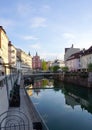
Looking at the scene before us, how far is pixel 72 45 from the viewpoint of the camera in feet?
362

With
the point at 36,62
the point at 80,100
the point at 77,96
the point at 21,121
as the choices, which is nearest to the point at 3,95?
the point at 21,121

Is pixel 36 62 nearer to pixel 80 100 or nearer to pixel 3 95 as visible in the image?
pixel 80 100

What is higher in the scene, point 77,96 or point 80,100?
point 77,96

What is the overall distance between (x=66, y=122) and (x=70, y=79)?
45247 millimetres

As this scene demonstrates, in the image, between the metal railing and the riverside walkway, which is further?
the riverside walkway

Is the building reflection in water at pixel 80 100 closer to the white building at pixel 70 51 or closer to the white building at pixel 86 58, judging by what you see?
the white building at pixel 86 58

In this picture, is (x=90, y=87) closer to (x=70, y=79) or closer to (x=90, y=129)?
(x=70, y=79)

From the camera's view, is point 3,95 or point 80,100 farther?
point 80,100

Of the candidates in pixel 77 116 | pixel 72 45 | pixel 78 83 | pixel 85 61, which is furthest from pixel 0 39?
pixel 72 45

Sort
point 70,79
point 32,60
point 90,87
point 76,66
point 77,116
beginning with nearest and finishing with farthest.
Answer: point 77,116, point 90,87, point 70,79, point 76,66, point 32,60

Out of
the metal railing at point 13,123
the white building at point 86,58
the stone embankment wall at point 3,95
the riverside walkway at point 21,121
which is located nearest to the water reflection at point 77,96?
the riverside walkway at point 21,121

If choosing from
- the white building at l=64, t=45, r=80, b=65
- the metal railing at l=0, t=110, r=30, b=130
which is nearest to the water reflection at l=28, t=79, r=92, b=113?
the metal railing at l=0, t=110, r=30, b=130

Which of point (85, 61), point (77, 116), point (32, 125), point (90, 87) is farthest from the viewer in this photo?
point (85, 61)

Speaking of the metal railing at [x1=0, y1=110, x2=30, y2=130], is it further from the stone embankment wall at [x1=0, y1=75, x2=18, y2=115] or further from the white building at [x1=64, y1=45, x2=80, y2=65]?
the white building at [x1=64, y1=45, x2=80, y2=65]
